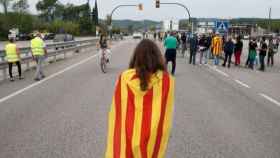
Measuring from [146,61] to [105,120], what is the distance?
4732 millimetres

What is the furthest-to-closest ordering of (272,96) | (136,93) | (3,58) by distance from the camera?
1. (3,58)
2. (272,96)
3. (136,93)

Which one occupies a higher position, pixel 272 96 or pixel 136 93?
pixel 136 93

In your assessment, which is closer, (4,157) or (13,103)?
(4,157)

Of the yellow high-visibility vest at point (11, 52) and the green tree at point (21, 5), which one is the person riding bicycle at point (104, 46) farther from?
the green tree at point (21, 5)

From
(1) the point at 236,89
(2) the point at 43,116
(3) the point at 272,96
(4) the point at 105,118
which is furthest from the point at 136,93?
(1) the point at 236,89

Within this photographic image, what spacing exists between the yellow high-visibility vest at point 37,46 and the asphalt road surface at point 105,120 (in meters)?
1.82

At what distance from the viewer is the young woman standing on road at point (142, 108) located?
116 inches

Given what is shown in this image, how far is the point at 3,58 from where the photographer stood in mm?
14898

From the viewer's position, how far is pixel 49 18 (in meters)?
162

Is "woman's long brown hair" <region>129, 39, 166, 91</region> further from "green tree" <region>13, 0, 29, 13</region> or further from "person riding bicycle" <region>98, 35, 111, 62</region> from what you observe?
"green tree" <region>13, 0, 29, 13</region>

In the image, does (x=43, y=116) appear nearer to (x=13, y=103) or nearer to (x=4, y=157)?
(x=13, y=103)

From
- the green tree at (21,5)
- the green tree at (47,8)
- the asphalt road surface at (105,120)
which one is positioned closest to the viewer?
the asphalt road surface at (105,120)

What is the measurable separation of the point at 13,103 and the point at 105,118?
2914 mm

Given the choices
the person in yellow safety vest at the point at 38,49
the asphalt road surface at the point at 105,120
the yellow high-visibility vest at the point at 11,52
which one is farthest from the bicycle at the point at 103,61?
the yellow high-visibility vest at the point at 11,52
